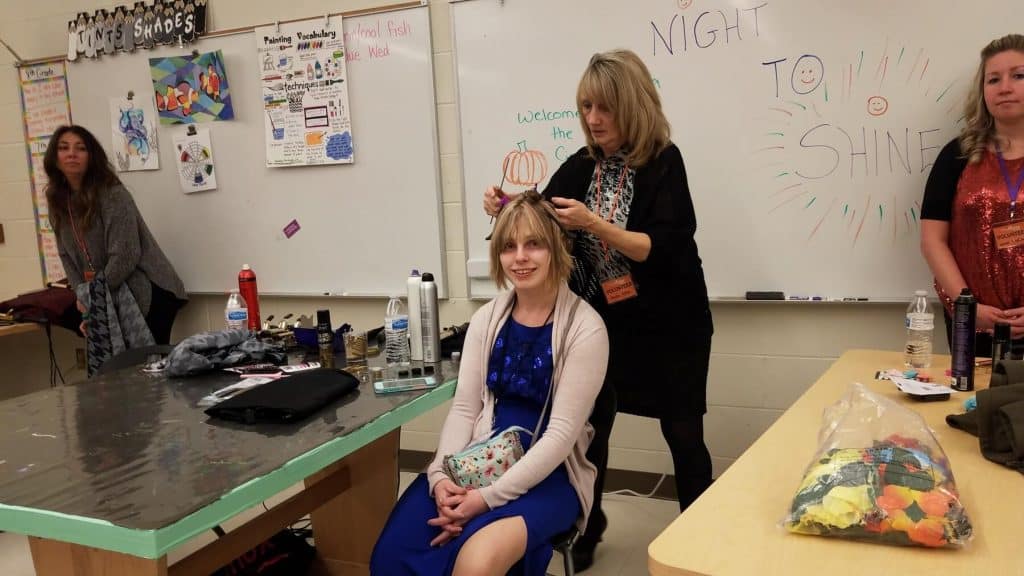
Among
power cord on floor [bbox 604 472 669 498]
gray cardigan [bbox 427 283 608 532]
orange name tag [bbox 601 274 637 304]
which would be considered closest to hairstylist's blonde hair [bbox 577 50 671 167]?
orange name tag [bbox 601 274 637 304]

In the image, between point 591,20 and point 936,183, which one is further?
point 591,20

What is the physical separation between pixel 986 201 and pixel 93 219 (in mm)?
3591

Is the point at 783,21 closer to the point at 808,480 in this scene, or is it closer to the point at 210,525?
the point at 808,480

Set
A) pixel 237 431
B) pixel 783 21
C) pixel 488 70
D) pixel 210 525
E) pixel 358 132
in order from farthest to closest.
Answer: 1. pixel 358 132
2. pixel 488 70
3. pixel 783 21
4. pixel 237 431
5. pixel 210 525

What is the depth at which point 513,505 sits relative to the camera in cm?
159

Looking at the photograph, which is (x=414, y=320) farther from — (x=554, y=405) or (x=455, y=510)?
(x=455, y=510)

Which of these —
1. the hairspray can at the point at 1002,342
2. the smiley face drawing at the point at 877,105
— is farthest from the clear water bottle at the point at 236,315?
the smiley face drawing at the point at 877,105

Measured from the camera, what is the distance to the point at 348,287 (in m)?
3.47

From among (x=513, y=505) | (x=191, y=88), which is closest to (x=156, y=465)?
(x=513, y=505)

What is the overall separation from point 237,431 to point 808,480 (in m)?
1.13

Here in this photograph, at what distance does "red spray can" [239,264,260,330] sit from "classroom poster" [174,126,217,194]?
4.36 feet

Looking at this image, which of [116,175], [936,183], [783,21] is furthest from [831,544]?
[116,175]

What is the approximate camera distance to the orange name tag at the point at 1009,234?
2064 millimetres

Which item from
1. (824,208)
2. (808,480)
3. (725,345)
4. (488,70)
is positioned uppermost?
(488,70)
